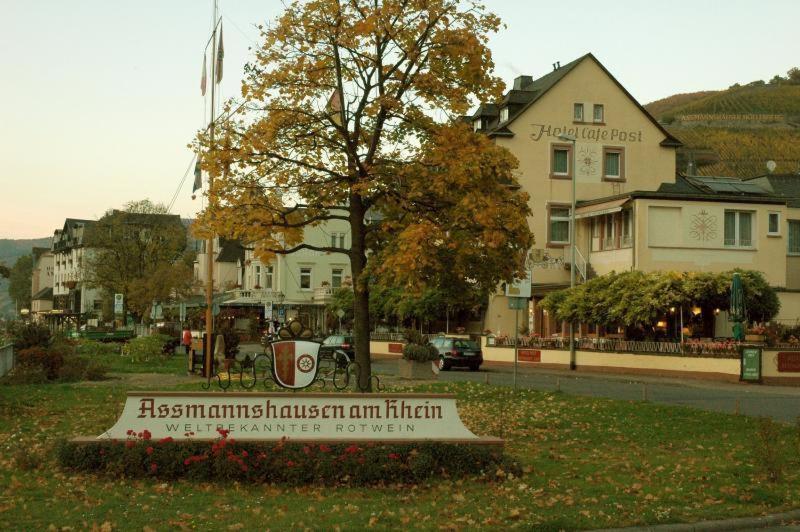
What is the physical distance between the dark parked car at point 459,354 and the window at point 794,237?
64.8ft

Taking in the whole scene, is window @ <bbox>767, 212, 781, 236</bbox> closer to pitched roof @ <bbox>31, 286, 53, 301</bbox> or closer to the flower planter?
the flower planter

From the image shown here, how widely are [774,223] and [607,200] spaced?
7.65 metres

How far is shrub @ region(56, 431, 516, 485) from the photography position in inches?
454

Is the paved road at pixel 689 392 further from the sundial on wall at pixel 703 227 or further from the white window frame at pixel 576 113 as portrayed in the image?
the white window frame at pixel 576 113

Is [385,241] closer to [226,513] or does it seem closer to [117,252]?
[226,513]

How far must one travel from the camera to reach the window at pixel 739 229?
4591 centimetres

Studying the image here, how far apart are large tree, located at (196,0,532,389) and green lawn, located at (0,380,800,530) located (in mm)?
3257

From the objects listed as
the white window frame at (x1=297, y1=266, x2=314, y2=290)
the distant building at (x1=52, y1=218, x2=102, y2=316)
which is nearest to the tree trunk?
the white window frame at (x1=297, y1=266, x2=314, y2=290)

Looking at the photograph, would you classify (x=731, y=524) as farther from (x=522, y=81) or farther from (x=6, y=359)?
(x=522, y=81)

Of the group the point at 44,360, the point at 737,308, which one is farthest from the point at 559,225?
the point at 44,360

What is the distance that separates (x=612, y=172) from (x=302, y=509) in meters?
46.5

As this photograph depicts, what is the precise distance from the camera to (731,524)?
10062 millimetres

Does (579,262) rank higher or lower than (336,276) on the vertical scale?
lower

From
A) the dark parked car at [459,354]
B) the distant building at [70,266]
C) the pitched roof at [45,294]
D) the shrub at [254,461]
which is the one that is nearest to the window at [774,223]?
the dark parked car at [459,354]
